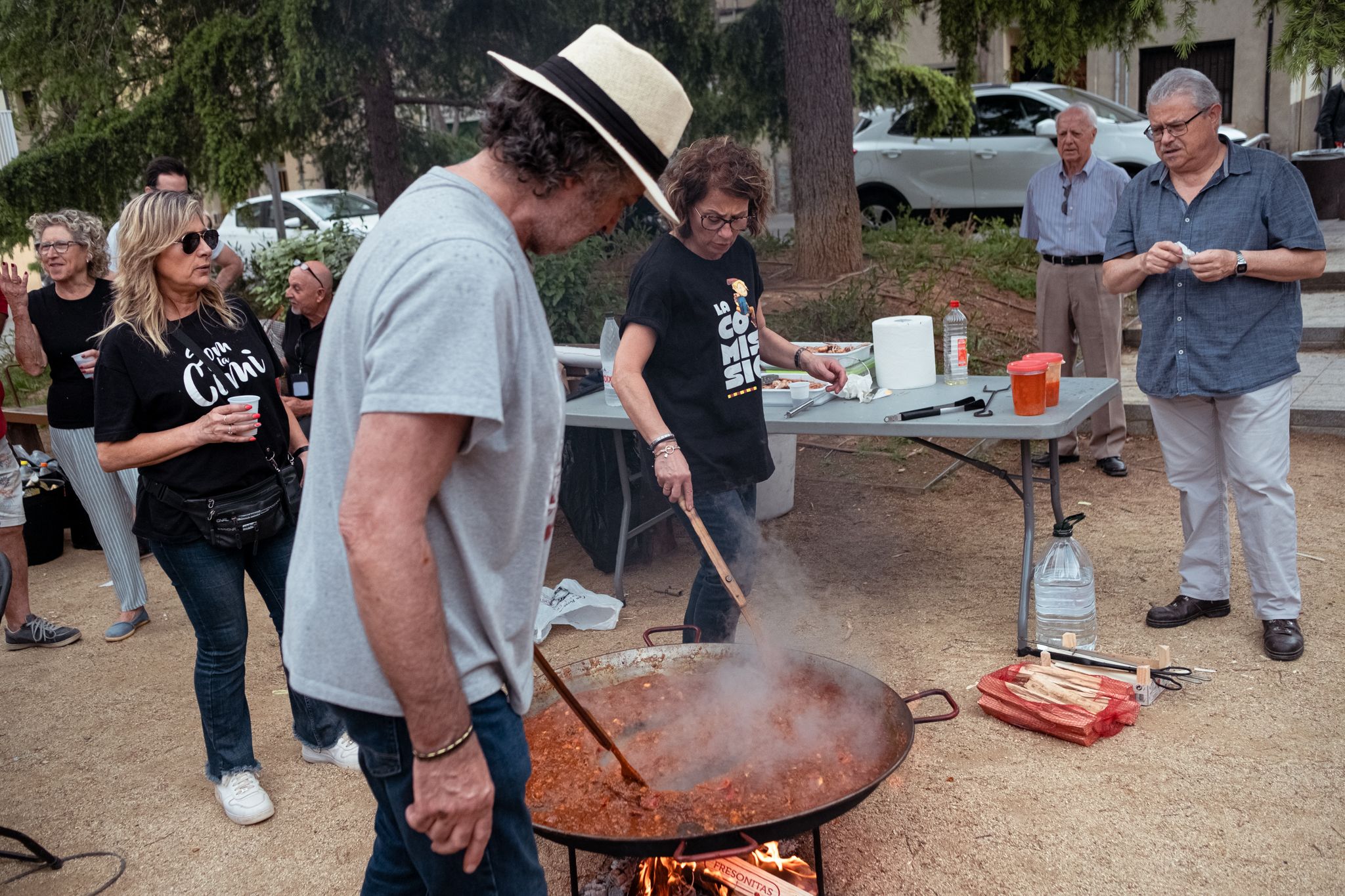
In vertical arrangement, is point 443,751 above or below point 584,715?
above

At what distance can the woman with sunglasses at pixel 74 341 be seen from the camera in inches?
186

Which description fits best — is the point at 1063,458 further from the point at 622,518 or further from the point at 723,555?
the point at 723,555

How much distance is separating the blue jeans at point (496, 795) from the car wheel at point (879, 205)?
11561 mm

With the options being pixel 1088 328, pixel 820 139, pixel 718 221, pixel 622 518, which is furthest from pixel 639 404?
pixel 820 139

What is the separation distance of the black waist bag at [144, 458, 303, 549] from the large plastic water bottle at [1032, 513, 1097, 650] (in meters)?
2.70

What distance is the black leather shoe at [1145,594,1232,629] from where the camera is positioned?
4184 mm

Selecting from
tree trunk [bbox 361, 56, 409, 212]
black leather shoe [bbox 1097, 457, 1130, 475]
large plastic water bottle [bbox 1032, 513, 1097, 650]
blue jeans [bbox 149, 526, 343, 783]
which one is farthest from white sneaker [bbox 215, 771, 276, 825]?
tree trunk [bbox 361, 56, 409, 212]

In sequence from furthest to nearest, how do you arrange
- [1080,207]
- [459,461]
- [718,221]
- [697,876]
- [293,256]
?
[293,256]
[1080,207]
[718,221]
[697,876]
[459,461]

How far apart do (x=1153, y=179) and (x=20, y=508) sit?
504 cm

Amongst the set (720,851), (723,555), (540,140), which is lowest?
(720,851)

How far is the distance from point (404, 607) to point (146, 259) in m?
2.22

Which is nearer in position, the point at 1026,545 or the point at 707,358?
the point at 707,358

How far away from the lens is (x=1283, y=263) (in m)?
3.66

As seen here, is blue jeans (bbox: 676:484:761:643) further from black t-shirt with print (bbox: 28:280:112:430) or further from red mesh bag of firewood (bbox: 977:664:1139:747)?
black t-shirt with print (bbox: 28:280:112:430)
